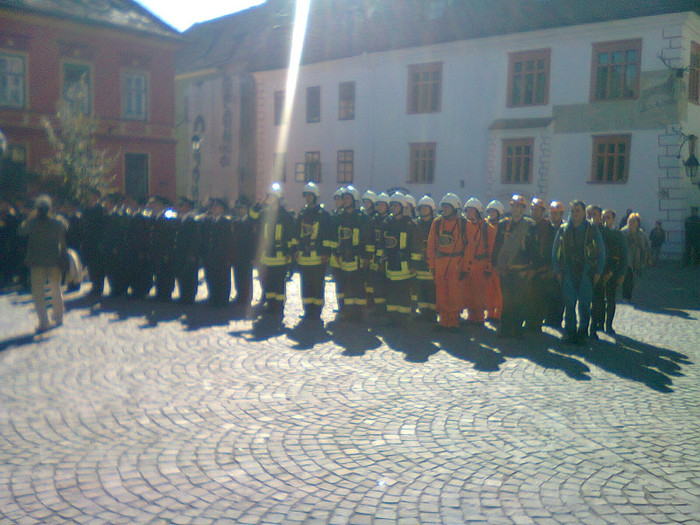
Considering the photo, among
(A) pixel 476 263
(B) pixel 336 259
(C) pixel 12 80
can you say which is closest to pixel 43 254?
(B) pixel 336 259

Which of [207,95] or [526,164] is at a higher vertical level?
[207,95]

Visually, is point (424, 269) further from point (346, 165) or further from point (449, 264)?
point (346, 165)

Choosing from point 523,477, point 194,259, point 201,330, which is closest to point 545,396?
point 523,477

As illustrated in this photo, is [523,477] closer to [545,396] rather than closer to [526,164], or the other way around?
[545,396]

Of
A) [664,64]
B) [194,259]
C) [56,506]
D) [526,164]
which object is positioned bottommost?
[56,506]

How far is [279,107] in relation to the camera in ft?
117

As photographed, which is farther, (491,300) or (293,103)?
(293,103)

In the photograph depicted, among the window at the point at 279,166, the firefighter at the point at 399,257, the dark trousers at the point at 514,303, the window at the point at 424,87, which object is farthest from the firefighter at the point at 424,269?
the window at the point at 279,166

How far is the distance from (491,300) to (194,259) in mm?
5453

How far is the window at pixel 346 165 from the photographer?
106 feet

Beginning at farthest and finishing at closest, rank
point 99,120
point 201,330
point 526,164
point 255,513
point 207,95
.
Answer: point 207,95
point 99,120
point 526,164
point 201,330
point 255,513

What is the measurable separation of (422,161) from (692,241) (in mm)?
11566

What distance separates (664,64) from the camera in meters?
23.5

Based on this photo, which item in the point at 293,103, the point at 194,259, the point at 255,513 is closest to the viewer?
the point at 255,513
